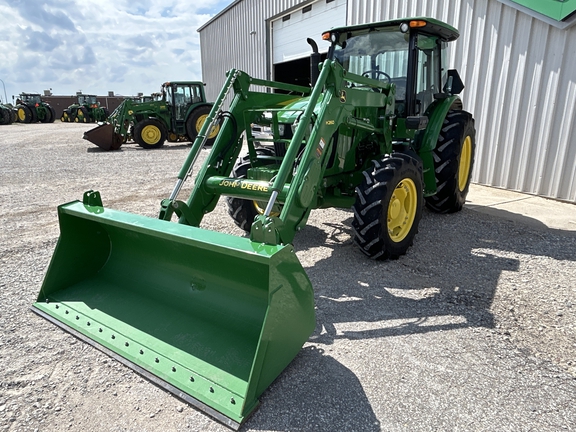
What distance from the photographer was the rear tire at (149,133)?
14117 millimetres

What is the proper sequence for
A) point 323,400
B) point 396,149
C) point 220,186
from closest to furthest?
point 323,400
point 220,186
point 396,149

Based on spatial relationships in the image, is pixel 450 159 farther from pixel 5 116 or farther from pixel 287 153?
pixel 5 116

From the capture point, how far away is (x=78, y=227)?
326cm

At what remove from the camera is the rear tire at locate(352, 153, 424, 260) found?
3631mm

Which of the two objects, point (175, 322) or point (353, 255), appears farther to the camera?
point (353, 255)

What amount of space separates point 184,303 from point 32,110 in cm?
3464

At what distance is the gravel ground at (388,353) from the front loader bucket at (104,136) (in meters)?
9.33

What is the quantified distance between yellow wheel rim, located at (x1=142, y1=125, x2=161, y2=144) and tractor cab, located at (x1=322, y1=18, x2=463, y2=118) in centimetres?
1062

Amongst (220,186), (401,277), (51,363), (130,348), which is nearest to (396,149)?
(401,277)

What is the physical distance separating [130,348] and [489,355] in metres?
2.19

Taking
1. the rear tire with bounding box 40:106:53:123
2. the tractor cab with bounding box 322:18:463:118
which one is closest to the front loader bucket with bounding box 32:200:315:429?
the tractor cab with bounding box 322:18:463:118

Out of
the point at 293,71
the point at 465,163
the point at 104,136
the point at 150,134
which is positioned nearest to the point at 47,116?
the point at 150,134

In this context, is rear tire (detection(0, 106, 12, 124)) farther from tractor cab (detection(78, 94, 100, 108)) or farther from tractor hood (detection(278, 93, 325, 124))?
tractor hood (detection(278, 93, 325, 124))

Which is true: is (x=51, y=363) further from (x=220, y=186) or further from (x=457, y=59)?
(x=457, y=59)
